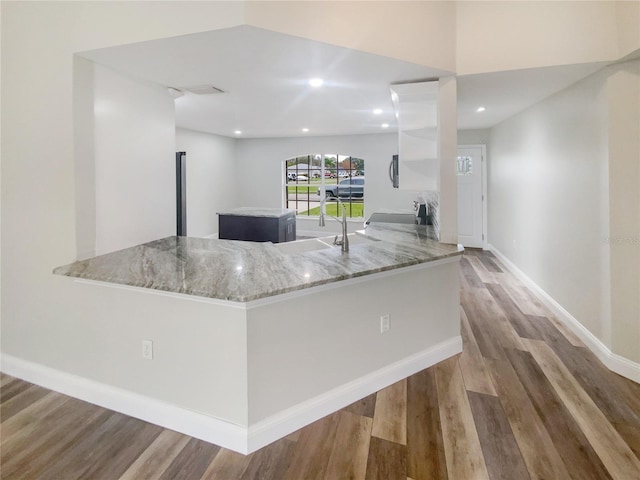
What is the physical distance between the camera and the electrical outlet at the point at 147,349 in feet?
6.48

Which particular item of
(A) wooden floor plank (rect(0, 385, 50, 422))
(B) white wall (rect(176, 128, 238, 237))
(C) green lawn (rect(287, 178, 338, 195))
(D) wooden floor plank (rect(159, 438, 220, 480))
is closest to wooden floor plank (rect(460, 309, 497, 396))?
(D) wooden floor plank (rect(159, 438, 220, 480))

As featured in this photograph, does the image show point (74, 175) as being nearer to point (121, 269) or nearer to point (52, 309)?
point (121, 269)

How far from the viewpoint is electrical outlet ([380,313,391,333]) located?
227cm

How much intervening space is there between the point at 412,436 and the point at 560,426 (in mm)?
829

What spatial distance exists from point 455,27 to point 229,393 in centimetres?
287

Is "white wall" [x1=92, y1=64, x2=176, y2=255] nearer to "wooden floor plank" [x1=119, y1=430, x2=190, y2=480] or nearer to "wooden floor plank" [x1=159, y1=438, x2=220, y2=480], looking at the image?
"wooden floor plank" [x1=119, y1=430, x2=190, y2=480]

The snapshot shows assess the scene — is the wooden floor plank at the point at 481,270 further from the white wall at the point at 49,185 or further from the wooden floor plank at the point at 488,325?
the white wall at the point at 49,185

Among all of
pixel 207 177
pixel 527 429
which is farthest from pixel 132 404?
pixel 207 177

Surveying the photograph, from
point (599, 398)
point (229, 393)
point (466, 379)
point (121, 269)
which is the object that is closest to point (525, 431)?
point (466, 379)

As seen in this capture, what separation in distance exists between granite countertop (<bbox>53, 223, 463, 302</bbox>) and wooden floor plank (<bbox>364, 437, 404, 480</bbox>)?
2.87 feet

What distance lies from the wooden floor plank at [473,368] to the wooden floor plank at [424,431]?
0.79 feet

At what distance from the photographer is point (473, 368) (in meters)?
2.57

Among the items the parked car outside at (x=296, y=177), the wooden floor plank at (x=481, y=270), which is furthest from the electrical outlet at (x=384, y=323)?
the parked car outside at (x=296, y=177)

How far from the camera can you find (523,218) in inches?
176
